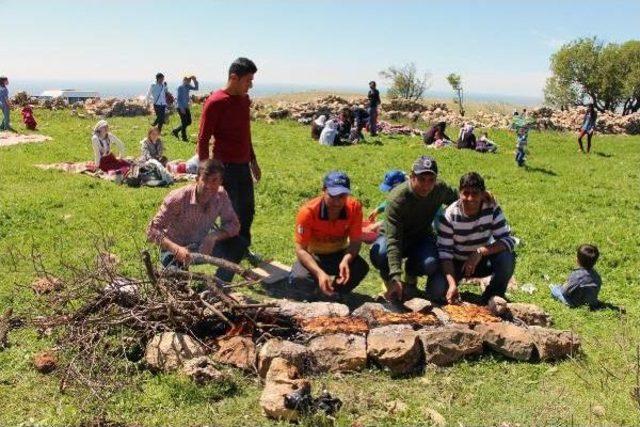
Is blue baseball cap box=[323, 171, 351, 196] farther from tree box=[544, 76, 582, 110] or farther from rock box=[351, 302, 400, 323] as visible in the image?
tree box=[544, 76, 582, 110]

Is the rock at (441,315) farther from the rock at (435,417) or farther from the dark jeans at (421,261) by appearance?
the rock at (435,417)

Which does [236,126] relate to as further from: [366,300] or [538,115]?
[538,115]

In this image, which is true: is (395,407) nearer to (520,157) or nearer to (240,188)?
(240,188)

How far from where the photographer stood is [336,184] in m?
5.56

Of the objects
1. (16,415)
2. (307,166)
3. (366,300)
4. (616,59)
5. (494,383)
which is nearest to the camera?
(16,415)

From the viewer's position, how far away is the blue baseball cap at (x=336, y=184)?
5.51 metres

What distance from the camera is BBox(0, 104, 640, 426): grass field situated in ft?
13.4

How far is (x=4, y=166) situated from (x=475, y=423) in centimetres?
1129

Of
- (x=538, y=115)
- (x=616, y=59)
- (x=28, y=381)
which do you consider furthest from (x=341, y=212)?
(x=616, y=59)

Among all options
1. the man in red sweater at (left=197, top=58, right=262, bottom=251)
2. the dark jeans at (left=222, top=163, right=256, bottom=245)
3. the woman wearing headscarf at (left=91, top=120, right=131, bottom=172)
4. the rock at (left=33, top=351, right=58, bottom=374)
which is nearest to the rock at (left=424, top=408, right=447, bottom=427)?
the rock at (left=33, top=351, right=58, bottom=374)

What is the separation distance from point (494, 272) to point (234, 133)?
3087 millimetres

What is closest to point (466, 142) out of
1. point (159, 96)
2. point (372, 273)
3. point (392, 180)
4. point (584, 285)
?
point (159, 96)

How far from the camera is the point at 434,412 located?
409cm

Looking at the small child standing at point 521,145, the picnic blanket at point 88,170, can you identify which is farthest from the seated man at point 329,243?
the small child standing at point 521,145
